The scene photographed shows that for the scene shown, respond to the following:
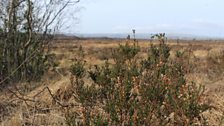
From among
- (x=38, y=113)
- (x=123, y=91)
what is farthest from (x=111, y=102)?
(x=38, y=113)

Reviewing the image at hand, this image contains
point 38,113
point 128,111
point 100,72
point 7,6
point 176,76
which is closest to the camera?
point 128,111

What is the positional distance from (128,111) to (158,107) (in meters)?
0.48

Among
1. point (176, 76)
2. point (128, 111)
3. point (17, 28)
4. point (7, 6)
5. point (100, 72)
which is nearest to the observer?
point (128, 111)

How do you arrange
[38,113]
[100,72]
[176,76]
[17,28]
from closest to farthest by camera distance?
1. [176,76]
2. [38,113]
3. [100,72]
4. [17,28]

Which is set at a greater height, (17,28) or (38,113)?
(17,28)

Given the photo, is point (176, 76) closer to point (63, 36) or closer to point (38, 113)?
point (38, 113)

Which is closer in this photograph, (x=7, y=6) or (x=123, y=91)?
(x=123, y=91)

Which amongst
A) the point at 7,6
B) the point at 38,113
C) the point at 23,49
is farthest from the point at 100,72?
the point at 23,49

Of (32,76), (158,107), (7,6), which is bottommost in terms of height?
(32,76)

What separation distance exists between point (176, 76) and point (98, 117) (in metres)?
2.42

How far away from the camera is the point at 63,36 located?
16922mm

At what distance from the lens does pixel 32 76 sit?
16.7m

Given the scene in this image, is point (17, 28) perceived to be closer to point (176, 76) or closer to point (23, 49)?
point (23, 49)

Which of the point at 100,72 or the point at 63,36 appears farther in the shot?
the point at 63,36
